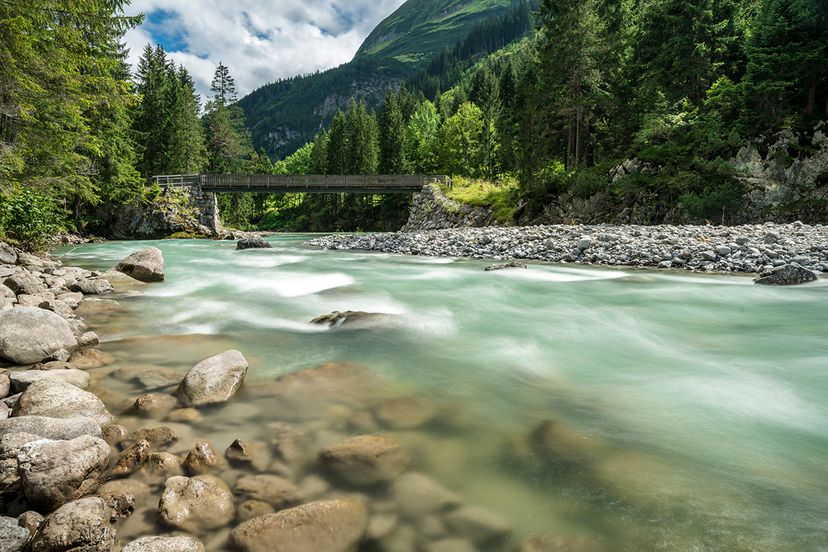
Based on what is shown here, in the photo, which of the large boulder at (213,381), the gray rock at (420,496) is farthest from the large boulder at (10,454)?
the gray rock at (420,496)

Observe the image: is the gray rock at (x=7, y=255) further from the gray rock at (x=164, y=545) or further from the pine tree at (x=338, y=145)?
the pine tree at (x=338, y=145)

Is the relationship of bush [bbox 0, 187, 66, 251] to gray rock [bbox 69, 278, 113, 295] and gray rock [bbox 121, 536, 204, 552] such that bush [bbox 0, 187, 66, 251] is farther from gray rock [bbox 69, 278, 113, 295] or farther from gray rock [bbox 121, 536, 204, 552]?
gray rock [bbox 121, 536, 204, 552]

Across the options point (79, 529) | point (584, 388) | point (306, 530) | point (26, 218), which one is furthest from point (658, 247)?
point (26, 218)

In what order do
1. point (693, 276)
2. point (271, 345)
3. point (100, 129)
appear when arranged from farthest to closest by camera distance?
1. point (100, 129)
2. point (693, 276)
3. point (271, 345)

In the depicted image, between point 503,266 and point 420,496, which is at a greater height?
point 503,266

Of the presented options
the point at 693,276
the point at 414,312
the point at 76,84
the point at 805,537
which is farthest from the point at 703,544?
the point at 76,84

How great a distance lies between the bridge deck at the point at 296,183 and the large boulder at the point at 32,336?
40117 millimetres

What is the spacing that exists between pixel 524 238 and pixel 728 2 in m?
21.9

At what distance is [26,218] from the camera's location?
48.3ft

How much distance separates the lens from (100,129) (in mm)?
32469

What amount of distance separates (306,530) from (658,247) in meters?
15.7

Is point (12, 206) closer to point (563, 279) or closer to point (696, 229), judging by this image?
point (563, 279)

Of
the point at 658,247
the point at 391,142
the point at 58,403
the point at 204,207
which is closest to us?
the point at 58,403

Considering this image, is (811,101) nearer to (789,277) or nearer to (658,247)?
(658,247)
